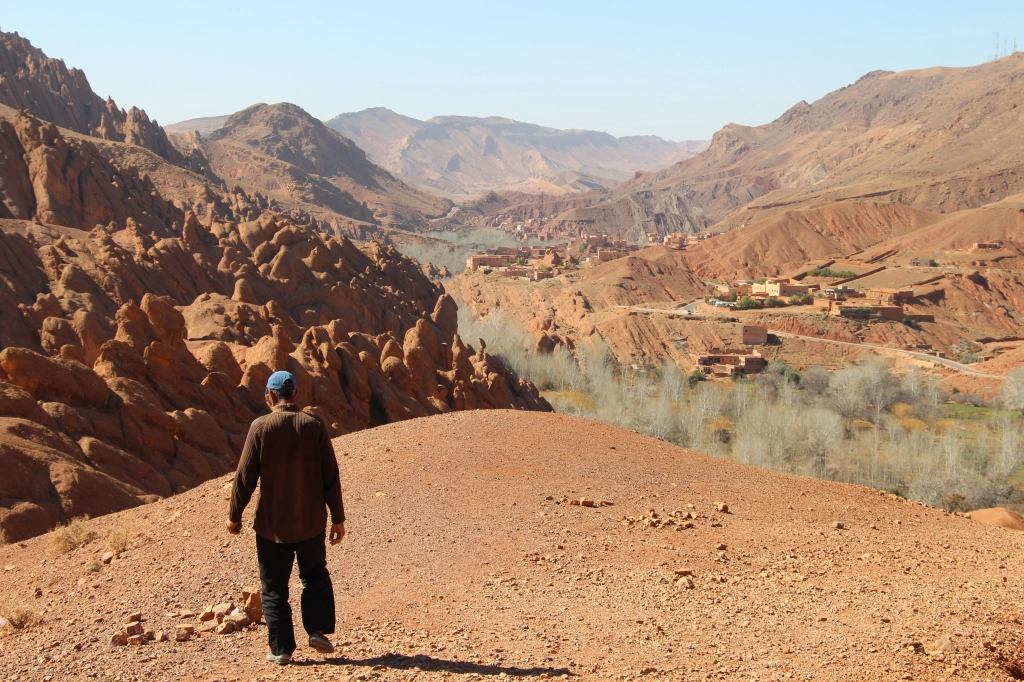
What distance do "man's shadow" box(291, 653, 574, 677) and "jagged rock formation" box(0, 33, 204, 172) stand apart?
273 ft

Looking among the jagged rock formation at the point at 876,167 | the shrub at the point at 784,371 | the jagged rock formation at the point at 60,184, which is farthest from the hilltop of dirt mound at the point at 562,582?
the jagged rock formation at the point at 876,167

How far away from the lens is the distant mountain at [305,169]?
129 metres

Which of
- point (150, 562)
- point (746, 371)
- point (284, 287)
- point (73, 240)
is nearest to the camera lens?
point (150, 562)

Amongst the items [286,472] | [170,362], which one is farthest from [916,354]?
[286,472]

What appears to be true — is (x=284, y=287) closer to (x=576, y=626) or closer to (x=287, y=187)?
(x=576, y=626)

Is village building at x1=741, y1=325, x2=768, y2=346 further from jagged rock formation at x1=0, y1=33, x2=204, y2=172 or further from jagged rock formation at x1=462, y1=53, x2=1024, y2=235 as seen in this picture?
jagged rock formation at x1=0, y1=33, x2=204, y2=172

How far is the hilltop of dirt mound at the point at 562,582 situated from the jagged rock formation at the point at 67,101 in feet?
262

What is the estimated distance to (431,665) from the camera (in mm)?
6043

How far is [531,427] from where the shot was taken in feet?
45.4

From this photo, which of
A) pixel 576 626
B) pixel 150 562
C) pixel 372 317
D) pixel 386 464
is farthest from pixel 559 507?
pixel 372 317

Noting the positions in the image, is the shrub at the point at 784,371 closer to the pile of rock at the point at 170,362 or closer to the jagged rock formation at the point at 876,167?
the pile of rock at the point at 170,362

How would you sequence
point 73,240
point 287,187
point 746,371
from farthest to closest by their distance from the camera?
point 287,187
point 746,371
point 73,240

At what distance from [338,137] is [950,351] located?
148558 mm

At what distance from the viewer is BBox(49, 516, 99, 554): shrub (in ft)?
29.9
